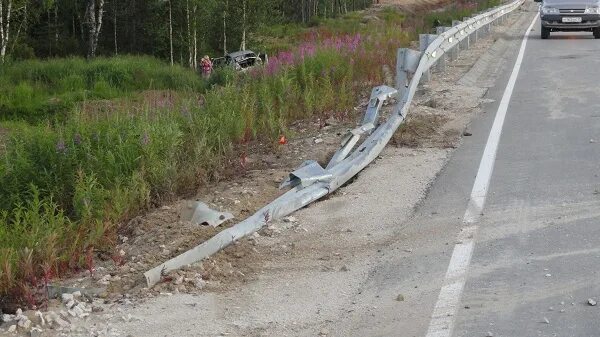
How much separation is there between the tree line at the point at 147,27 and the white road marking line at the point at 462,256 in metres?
39.0

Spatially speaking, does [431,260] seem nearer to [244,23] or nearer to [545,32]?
[545,32]

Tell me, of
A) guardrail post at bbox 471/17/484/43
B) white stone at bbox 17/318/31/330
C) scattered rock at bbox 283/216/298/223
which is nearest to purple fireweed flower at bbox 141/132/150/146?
scattered rock at bbox 283/216/298/223

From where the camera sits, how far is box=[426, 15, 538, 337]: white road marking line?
485 centimetres

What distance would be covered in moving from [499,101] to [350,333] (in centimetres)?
840

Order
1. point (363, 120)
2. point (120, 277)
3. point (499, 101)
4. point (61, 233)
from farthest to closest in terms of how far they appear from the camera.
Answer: point (499, 101)
point (363, 120)
point (61, 233)
point (120, 277)

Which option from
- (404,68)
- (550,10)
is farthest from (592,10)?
(404,68)

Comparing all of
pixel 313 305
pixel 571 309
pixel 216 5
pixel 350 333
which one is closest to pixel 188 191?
pixel 313 305

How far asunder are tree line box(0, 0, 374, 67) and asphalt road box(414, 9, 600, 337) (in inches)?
1475

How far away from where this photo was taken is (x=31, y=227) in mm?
6270

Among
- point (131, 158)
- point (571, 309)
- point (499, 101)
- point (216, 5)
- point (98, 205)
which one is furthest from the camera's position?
point (216, 5)

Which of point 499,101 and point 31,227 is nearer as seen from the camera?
point 31,227

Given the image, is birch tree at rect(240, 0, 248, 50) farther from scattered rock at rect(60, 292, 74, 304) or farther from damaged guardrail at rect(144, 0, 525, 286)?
scattered rock at rect(60, 292, 74, 304)

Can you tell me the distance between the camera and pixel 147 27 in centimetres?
5166

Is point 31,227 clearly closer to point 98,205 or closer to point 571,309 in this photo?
point 98,205
